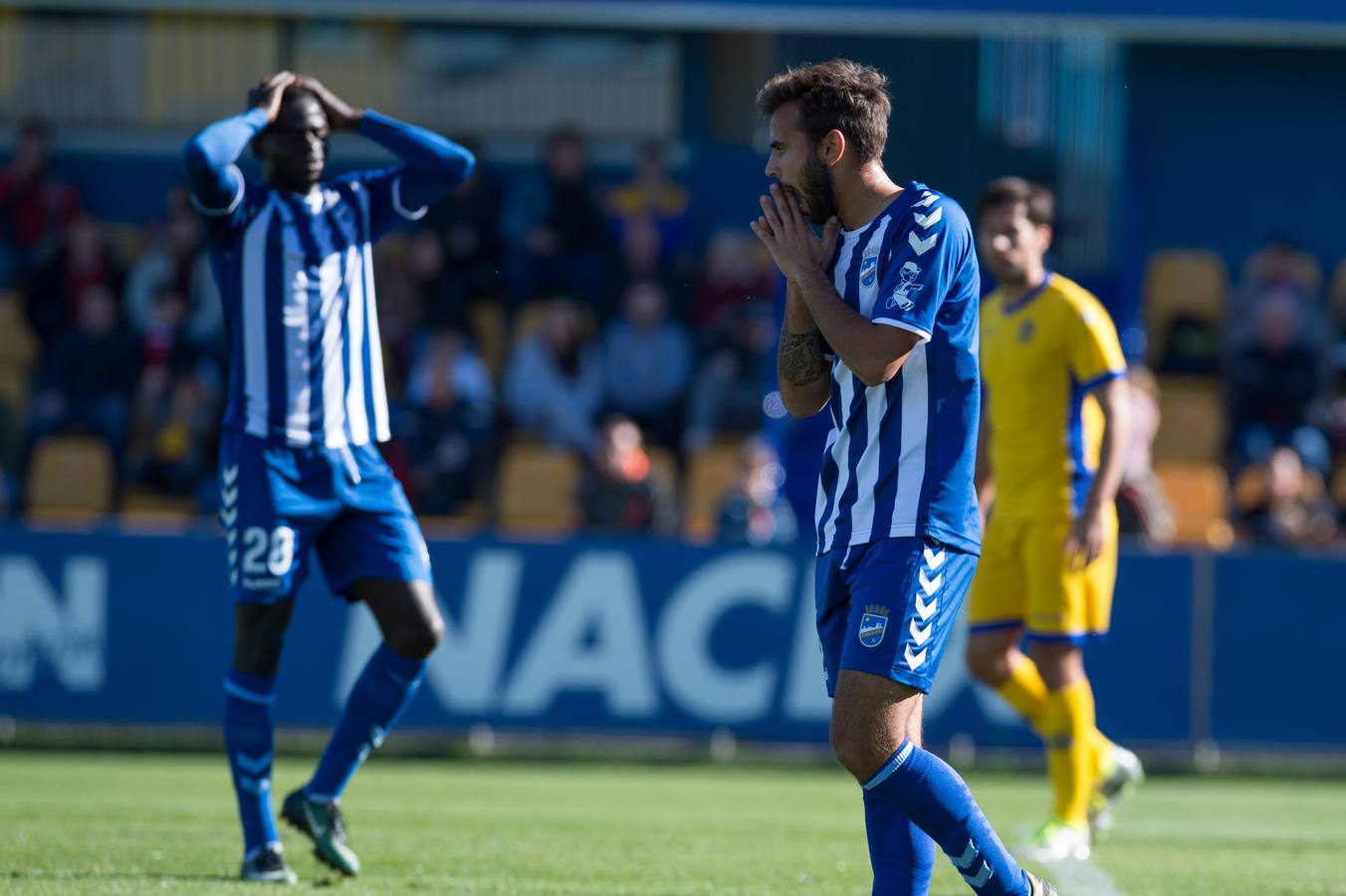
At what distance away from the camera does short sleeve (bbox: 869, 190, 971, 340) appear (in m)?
4.24

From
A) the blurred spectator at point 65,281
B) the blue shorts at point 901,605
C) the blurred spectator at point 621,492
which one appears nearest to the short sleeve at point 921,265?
the blue shorts at point 901,605

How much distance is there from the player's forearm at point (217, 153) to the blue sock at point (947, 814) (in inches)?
106

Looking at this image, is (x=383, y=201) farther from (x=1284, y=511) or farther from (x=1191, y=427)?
(x=1191, y=427)

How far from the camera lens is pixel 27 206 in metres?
14.6

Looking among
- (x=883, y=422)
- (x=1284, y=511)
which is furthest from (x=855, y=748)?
(x=1284, y=511)

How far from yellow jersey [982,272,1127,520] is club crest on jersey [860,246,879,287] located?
8.84ft

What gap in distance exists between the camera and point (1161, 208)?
15.6 meters

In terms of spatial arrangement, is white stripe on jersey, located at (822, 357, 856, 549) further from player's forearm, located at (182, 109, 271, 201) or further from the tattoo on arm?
player's forearm, located at (182, 109, 271, 201)

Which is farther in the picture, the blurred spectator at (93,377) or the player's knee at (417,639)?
the blurred spectator at (93,377)

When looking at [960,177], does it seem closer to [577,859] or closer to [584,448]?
[584,448]

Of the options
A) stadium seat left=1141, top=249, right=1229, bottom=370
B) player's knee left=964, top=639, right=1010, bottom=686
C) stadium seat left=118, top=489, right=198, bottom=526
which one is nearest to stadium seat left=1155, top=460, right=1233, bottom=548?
stadium seat left=1141, top=249, right=1229, bottom=370

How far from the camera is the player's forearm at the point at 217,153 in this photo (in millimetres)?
5445

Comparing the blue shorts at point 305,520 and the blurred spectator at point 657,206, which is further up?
the blurred spectator at point 657,206

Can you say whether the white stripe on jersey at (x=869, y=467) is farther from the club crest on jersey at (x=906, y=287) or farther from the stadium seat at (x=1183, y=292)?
the stadium seat at (x=1183, y=292)
